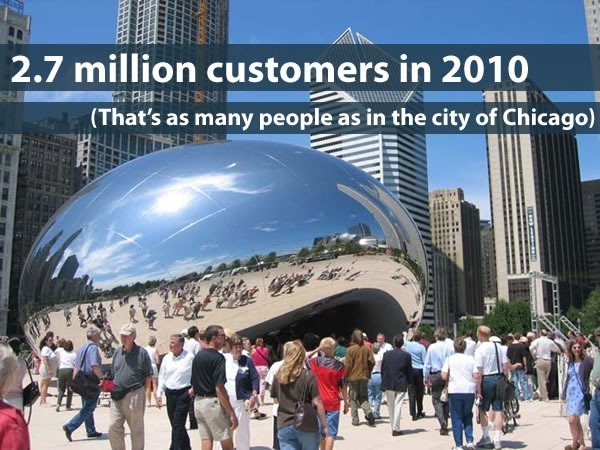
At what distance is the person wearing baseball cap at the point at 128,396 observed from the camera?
582 centimetres

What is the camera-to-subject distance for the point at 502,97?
133 meters

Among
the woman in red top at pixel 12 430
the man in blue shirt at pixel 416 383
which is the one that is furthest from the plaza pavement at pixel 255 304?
the woman in red top at pixel 12 430

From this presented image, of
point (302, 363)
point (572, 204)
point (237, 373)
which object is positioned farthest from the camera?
point (572, 204)

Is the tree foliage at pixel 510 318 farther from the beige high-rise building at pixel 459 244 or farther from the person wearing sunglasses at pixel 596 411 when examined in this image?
the person wearing sunglasses at pixel 596 411

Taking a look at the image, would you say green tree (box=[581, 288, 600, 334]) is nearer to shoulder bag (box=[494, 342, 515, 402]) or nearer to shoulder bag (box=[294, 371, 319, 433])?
shoulder bag (box=[494, 342, 515, 402])

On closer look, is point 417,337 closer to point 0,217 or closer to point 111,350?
point 111,350

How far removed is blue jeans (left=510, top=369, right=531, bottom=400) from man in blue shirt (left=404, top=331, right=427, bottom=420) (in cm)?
247

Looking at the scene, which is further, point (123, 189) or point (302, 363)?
point (123, 189)

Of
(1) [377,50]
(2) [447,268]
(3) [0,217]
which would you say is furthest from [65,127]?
(2) [447,268]

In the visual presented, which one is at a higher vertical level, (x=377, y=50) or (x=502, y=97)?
(x=377, y=50)

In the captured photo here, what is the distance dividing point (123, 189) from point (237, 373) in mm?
6255

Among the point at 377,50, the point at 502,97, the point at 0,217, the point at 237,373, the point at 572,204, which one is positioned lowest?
the point at 237,373

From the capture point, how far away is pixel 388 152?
458ft

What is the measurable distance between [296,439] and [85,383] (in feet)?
13.2
